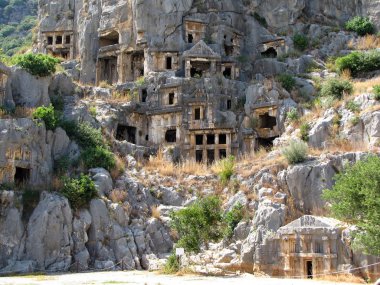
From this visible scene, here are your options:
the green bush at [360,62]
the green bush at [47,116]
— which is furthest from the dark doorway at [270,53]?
the green bush at [47,116]

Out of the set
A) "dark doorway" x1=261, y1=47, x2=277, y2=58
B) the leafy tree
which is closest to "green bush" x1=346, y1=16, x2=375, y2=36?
"dark doorway" x1=261, y1=47, x2=277, y2=58

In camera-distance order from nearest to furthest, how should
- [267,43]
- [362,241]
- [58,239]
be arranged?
[362,241]
[58,239]
[267,43]

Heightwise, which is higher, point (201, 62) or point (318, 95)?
point (201, 62)

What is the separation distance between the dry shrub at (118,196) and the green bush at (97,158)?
2.32 m

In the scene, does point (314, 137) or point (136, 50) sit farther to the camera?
point (136, 50)

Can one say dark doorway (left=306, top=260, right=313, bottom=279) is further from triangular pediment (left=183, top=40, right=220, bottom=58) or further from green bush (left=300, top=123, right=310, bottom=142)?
triangular pediment (left=183, top=40, right=220, bottom=58)

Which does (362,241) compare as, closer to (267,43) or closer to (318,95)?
(318,95)

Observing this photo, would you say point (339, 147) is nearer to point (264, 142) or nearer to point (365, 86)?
point (365, 86)

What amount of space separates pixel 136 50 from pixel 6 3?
69.9 meters

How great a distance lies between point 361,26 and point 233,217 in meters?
27.3

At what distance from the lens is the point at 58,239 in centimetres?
2939

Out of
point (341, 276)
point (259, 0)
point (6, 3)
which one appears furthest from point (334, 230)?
point (6, 3)

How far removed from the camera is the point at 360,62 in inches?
1686

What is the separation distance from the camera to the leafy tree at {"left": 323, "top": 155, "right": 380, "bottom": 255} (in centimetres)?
2122
